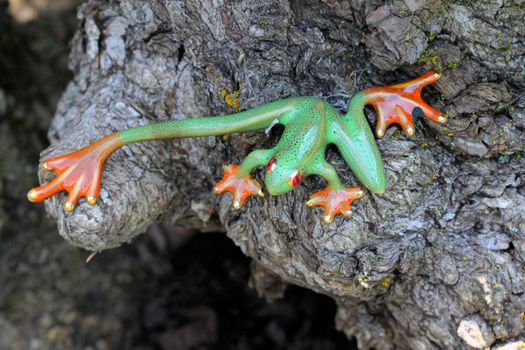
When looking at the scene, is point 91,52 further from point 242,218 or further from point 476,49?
point 476,49

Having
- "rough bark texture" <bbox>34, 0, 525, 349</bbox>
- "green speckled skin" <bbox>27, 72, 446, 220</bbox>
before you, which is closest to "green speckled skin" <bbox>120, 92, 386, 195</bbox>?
"green speckled skin" <bbox>27, 72, 446, 220</bbox>

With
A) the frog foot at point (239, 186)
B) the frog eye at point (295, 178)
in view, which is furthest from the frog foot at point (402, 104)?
the frog foot at point (239, 186)

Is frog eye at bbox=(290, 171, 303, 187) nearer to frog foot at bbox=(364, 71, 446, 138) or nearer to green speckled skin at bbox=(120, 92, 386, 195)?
green speckled skin at bbox=(120, 92, 386, 195)

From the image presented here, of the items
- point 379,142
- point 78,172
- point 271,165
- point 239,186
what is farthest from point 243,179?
point 78,172

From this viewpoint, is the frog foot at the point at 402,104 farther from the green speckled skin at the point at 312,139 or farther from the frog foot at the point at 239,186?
the frog foot at the point at 239,186

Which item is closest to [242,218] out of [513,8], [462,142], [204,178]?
[204,178]

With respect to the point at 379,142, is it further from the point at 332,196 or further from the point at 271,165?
the point at 271,165
